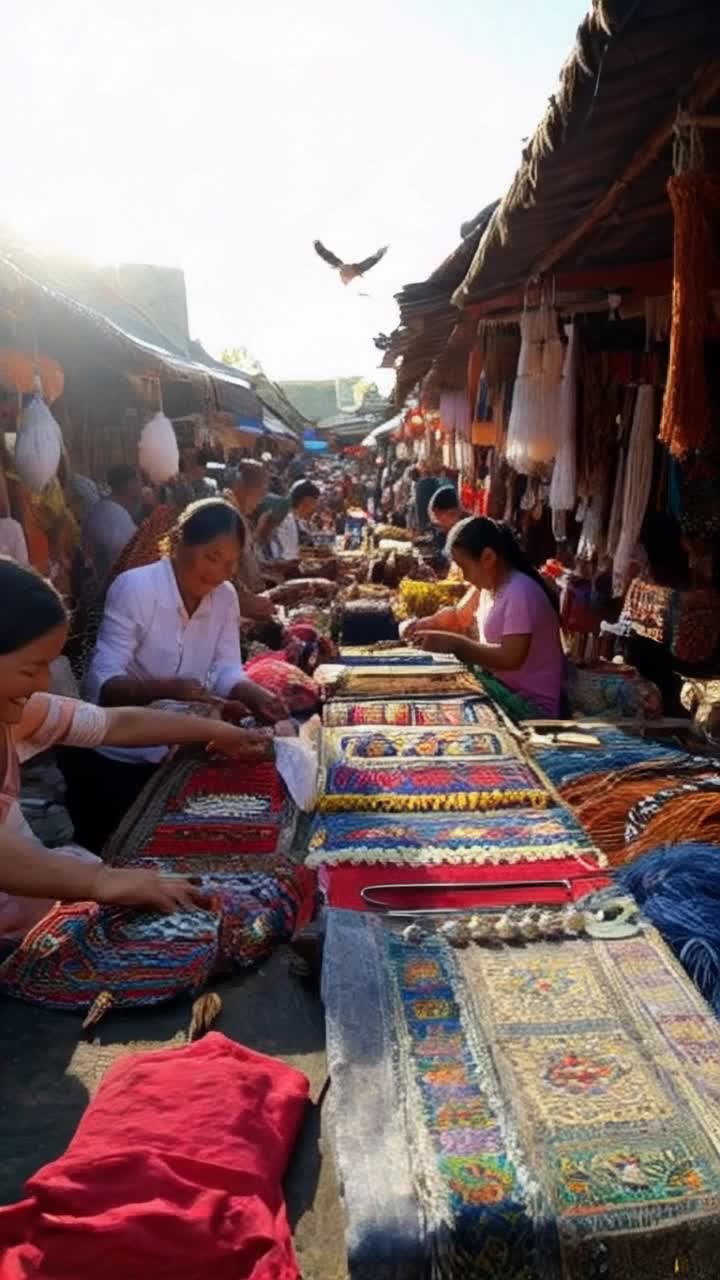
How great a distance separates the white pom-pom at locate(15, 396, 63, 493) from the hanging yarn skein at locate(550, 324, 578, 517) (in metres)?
2.43

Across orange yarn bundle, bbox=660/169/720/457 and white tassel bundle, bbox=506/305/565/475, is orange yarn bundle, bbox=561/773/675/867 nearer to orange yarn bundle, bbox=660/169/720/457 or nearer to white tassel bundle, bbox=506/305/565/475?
orange yarn bundle, bbox=660/169/720/457

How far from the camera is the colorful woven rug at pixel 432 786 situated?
2.65 metres

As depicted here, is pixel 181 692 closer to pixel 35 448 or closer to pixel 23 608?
pixel 23 608

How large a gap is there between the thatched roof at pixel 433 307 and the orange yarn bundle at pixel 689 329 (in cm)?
221

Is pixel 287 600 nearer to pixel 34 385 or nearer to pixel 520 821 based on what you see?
pixel 34 385

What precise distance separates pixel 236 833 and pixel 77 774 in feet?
3.21

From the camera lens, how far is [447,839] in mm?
2418

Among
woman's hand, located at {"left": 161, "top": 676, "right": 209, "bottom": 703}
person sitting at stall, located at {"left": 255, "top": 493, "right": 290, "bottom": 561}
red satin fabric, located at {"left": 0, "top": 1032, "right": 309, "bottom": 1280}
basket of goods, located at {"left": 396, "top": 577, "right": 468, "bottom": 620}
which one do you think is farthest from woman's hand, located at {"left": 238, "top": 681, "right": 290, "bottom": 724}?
person sitting at stall, located at {"left": 255, "top": 493, "right": 290, "bottom": 561}

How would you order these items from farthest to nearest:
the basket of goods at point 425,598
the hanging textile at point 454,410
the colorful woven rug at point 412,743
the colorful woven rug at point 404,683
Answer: the hanging textile at point 454,410 → the basket of goods at point 425,598 → the colorful woven rug at point 404,683 → the colorful woven rug at point 412,743

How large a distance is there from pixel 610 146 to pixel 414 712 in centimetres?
194

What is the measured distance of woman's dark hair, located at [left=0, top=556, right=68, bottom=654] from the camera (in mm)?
1827

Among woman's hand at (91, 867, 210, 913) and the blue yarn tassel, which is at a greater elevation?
woman's hand at (91, 867, 210, 913)

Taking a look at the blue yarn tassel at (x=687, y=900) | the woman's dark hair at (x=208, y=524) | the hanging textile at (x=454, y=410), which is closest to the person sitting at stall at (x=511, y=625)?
the woman's dark hair at (x=208, y=524)

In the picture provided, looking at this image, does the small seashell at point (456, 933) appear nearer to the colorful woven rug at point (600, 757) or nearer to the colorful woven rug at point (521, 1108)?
the colorful woven rug at point (521, 1108)
